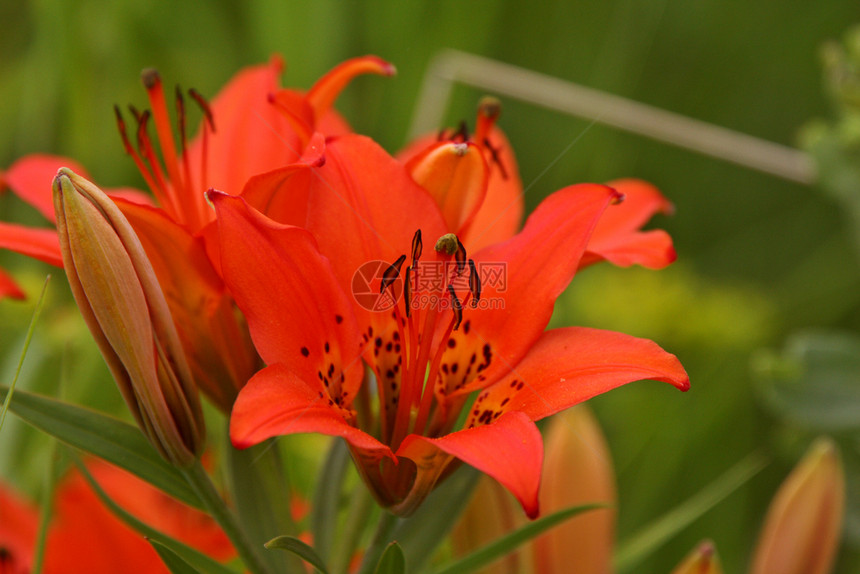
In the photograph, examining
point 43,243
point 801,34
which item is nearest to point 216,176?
point 43,243

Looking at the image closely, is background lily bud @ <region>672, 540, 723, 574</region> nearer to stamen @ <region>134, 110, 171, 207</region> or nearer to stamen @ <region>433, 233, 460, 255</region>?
stamen @ <region>433, 233, 460, 255</region>

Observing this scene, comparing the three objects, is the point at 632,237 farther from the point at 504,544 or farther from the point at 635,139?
the point at 635,139

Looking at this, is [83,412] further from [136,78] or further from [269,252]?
[136,78]

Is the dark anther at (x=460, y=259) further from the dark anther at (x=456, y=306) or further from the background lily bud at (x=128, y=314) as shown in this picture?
the background lily bud at (x=128, y=314)

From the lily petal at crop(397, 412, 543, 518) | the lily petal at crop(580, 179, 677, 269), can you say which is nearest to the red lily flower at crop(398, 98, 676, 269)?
the lily petal at crop(580, 179, 677, 269)

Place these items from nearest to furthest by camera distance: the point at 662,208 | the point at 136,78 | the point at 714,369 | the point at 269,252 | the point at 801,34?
the point at 269,252, the point at 662,208, the point at 714,369, the point at 136,78, the point at 801,34

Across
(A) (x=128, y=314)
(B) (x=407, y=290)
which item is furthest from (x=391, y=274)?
(A) (x=128, y=314)
